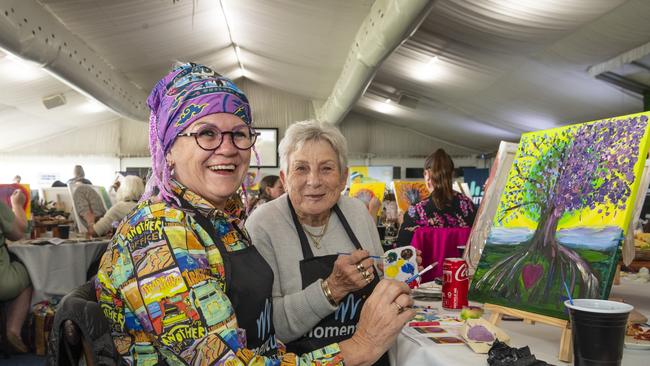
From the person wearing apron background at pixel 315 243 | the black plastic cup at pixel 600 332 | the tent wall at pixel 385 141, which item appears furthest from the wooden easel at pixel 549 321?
the tent wall at pixel 385 141

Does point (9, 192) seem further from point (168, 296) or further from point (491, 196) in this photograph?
point (168, 296)

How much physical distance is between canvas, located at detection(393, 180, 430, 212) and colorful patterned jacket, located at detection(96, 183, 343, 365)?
6296 millimetres

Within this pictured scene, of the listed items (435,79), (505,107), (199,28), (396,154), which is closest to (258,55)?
(199,28)

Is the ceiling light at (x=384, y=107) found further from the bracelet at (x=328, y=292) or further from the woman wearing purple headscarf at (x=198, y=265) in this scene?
the woman wearing purple headscarf at (x=198, y=265)

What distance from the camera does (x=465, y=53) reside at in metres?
9.35

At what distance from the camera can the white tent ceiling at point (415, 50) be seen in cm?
727

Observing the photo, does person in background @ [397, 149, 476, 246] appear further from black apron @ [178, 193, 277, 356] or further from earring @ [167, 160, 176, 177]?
earring @ [167, 160, 176, 177]

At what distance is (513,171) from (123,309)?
1109 mm

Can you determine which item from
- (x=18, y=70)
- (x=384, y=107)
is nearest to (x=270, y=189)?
(x=18, y=70)

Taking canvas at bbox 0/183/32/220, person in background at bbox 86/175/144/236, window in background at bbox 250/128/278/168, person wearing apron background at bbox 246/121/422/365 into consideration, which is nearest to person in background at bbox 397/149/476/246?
person wearing apron background at bbox 246/121/422/365

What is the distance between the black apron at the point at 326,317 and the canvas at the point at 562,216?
1.43ft

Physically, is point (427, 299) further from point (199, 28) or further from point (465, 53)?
point (199, 28)

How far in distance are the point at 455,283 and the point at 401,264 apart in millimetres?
294

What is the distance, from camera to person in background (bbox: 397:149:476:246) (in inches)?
150
